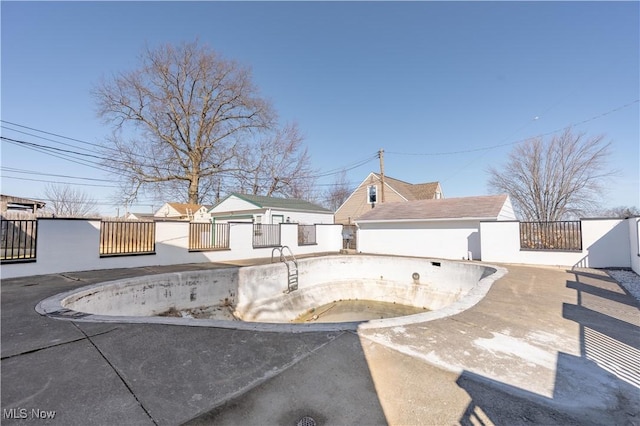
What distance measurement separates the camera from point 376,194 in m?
21.5

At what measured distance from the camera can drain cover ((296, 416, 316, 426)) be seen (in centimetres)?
183

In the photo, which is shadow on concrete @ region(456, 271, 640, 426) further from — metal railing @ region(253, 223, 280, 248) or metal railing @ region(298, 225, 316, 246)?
metal railing @ region(298, 225, 316, 246)

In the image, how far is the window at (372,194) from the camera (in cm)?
2156

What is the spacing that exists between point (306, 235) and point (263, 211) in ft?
10.6

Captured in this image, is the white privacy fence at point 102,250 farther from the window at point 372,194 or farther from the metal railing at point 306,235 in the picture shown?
the window at point 372,194

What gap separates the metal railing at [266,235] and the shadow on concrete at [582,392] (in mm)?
11294

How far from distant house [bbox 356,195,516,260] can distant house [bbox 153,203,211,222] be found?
1154 centimetres

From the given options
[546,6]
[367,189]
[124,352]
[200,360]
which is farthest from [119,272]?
[367,189]

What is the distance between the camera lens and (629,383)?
2.41 metres

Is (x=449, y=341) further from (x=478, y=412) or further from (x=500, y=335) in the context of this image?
(x=478, y=412)

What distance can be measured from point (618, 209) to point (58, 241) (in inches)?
1397

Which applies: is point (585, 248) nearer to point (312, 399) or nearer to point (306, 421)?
point (312, 399)

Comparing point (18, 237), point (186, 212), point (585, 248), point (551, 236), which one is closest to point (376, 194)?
point (551, 236)

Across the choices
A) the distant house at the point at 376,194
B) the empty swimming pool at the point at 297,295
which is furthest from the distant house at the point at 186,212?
the empty swimming pool at the point at 297,295
